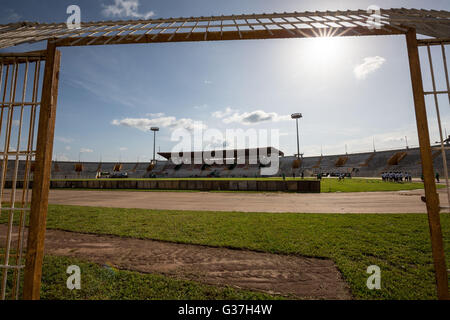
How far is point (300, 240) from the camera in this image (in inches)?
215

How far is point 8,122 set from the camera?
9.89ft

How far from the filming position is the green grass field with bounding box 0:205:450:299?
3.14 m

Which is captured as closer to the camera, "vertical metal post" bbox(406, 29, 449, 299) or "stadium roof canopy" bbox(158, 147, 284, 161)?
"vertical metal post" bbox(406, 29, 449, 299)

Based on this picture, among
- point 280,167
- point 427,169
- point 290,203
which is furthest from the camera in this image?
point 280,167

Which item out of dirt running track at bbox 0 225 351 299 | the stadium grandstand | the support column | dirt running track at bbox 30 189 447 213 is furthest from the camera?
the stadium grandstand

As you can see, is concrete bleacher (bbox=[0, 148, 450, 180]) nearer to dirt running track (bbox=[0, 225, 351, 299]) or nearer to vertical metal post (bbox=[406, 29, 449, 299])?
dirt running track (bbox=[0, 225, 351, 299])

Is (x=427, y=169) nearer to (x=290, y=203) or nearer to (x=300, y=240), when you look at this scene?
(x=300, y=240)

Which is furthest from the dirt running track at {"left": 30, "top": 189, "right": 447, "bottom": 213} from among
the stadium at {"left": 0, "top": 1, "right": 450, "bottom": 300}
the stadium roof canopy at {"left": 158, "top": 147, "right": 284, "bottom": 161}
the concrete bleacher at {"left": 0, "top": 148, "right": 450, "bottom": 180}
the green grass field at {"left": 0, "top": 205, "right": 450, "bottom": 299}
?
the stadium roof canopy at {"left": 158, "top": 147, "right": 284, "bottom": 161}

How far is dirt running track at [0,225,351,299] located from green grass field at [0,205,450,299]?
298mm

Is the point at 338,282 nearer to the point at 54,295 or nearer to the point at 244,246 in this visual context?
the point at 244,246

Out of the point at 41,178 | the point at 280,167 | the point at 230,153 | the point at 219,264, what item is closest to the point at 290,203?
the point at 219,264

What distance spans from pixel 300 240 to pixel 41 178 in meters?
5.82
